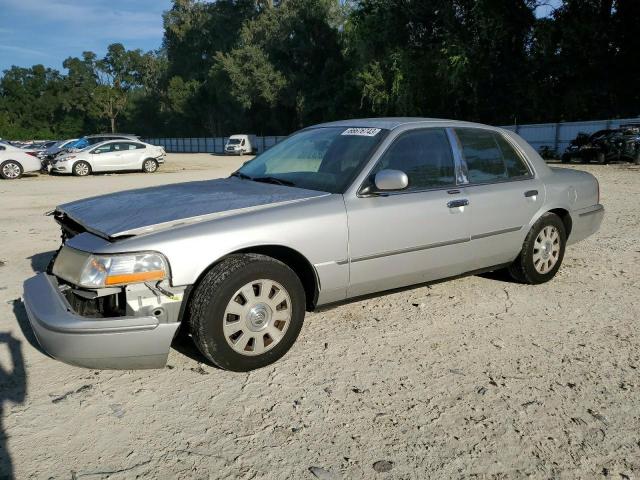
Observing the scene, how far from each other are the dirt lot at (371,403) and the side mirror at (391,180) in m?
1.09

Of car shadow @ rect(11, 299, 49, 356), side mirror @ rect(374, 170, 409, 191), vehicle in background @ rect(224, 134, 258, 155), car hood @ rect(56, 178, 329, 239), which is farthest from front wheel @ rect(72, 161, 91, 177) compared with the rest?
vehicle in background @ rect(224, 134, 258, 155)

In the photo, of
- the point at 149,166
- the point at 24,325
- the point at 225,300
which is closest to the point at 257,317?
the point at 225,300

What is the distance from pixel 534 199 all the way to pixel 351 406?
9.27ft

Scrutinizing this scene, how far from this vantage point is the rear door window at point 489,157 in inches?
176

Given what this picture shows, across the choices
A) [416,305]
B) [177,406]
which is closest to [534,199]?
[416,305]

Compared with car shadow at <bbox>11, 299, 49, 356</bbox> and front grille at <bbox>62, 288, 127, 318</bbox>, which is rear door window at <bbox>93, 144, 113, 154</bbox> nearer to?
car shadow at <bbox>11, 299, 49, 356</bbox>

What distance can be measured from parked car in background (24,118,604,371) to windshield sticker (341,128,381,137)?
0.05 ft

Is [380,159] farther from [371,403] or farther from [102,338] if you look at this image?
[102,338]

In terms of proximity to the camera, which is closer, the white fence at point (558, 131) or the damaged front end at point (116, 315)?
the damaged front end at point (116, 315)

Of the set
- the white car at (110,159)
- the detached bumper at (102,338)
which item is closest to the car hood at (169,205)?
the detached bumper at (102,338)

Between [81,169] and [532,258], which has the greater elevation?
[81,169]

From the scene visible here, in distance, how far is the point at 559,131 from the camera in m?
27.1

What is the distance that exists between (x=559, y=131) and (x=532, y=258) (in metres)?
25.0

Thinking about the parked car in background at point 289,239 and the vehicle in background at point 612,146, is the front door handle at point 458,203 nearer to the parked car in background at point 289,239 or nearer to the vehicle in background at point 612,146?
the parked car in background at point 289,239
